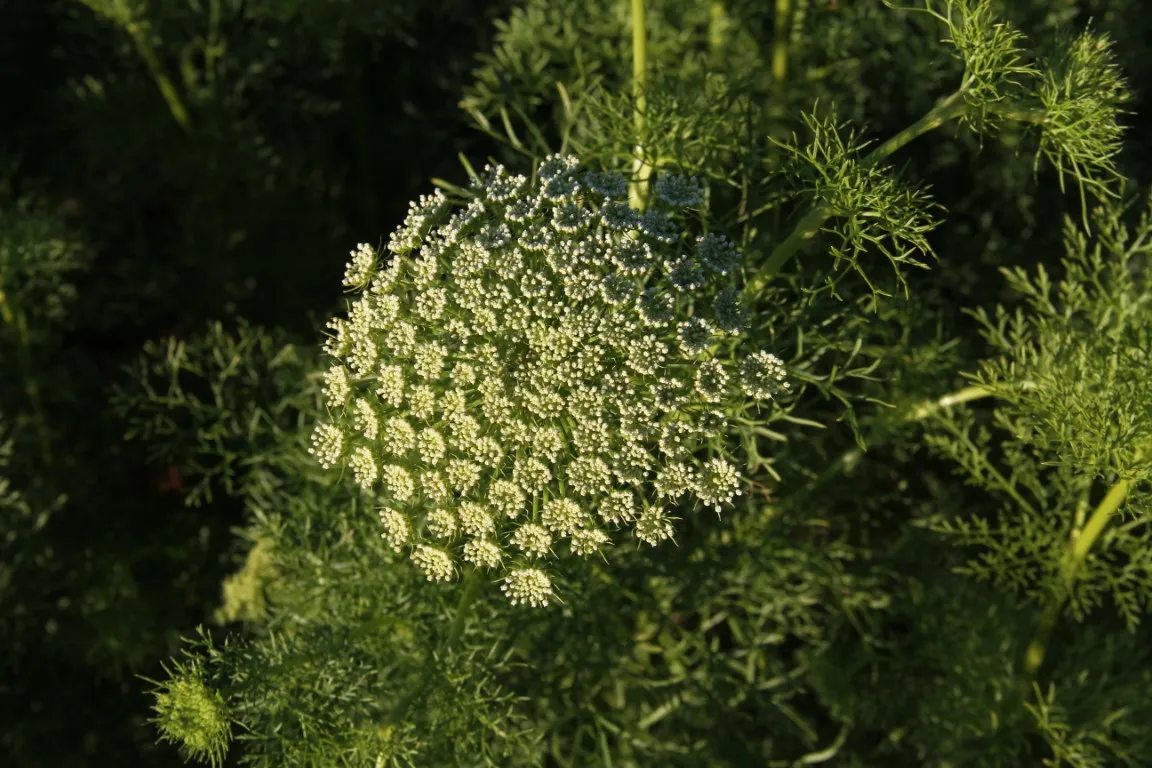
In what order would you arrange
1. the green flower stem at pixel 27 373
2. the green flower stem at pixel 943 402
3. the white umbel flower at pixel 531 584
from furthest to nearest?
the green flower stem at pixel 27 373 → the green flower stem at pixel 943 402 → the white umbel flower at pixel 531 584

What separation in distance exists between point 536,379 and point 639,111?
1.39 metres

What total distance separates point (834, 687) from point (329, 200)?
14.7ft

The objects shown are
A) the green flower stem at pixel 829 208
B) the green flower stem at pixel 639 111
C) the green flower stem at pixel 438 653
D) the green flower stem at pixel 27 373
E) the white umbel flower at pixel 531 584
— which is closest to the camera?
the white umbel flower at pixel 531 584

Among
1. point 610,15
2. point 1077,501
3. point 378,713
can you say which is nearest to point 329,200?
point 610,15

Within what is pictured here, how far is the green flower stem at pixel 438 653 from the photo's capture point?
4.35 meters

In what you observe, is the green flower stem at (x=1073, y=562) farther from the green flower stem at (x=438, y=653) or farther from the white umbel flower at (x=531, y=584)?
the green flower stem at (x=438, y=653)

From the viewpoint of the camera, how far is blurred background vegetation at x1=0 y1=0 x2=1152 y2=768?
19.6 ft

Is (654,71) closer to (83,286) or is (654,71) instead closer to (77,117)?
(77,117)

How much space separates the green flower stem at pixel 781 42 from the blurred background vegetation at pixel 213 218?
111 mm

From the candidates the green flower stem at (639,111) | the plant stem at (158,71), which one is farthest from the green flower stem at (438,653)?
the plant stem at (158,71)

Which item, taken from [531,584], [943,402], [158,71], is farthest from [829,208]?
[158,71]

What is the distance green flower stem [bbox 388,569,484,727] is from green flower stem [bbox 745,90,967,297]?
161cm

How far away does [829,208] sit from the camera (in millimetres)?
4074

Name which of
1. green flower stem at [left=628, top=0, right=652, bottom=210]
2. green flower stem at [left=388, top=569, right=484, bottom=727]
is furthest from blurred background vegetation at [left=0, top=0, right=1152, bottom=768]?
green flower stem at [left=388, top=569, right=484, bottom=727]
